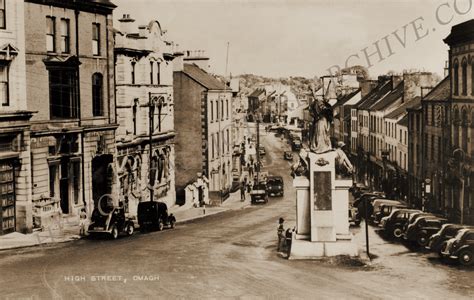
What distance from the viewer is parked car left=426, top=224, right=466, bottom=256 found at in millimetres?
26763

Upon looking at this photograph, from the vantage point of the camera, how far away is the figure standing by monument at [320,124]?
25.0 m

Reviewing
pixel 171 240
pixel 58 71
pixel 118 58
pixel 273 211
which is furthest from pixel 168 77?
pixel 171 240

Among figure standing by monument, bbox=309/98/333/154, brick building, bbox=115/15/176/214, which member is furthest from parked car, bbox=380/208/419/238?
brick building, bbox=115/15/176/214

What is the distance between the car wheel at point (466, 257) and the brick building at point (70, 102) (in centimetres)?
1909

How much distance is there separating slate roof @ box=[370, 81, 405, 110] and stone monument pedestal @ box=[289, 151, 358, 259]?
4219cm

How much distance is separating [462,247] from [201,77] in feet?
129

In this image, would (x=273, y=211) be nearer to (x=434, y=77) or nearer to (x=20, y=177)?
(x=20, y=177)

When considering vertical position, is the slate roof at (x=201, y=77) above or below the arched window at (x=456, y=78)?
above

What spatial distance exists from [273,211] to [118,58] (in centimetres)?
1408

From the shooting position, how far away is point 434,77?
64938mm

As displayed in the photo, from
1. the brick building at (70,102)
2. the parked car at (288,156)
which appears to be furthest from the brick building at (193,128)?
the parked car at (288,156)

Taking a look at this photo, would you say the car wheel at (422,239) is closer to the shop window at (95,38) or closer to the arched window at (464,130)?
the arched window at (464,130)

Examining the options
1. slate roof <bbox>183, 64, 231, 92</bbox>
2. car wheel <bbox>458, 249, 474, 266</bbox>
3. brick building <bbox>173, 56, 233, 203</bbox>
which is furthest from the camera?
slate roof <bbox>183, 64, 231, 92</bbox>

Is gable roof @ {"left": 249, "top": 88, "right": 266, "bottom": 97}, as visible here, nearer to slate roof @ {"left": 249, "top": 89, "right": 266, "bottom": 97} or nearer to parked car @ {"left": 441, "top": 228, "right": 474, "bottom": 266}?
slate roof @ {"left": 249, "top": 89, "right": 266, "bottom": 97}
